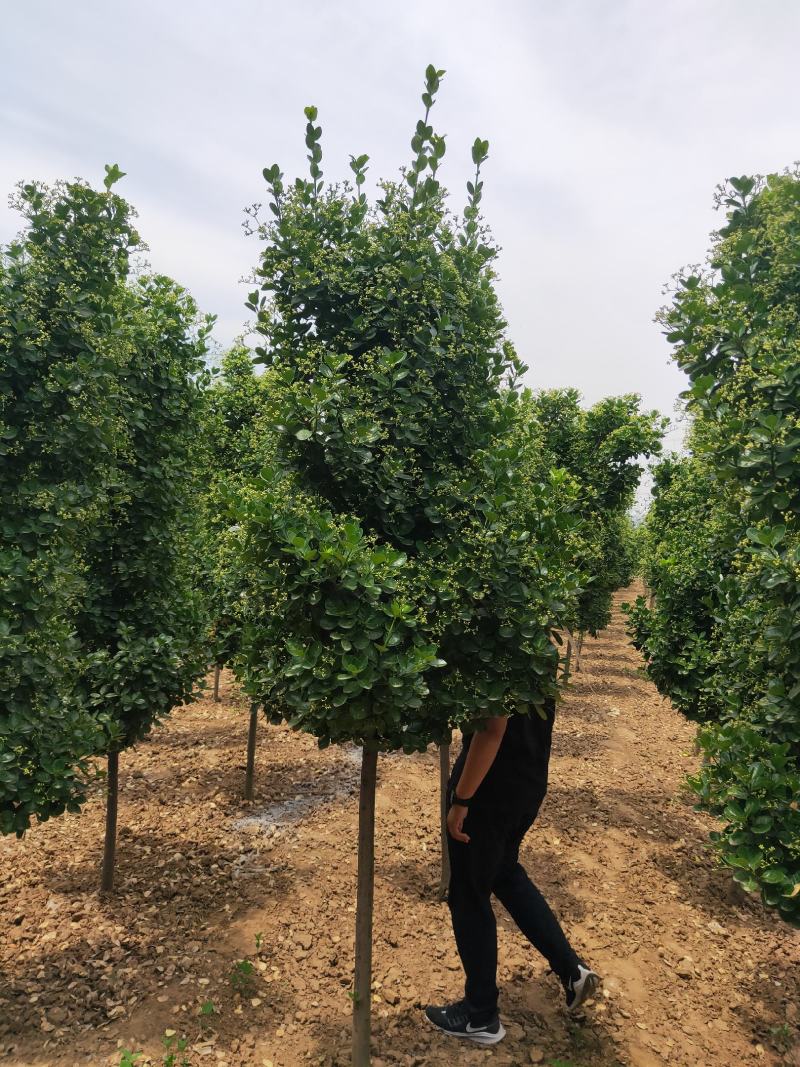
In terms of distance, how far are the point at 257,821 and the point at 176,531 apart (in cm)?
372

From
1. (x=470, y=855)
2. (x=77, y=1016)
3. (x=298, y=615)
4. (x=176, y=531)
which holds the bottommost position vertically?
(x=77, y=1016)

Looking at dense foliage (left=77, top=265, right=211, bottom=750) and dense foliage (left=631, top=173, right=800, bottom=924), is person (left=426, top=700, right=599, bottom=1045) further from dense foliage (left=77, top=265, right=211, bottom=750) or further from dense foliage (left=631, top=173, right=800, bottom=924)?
dense foliage (left=77, top=265, right=211, bottom=750)

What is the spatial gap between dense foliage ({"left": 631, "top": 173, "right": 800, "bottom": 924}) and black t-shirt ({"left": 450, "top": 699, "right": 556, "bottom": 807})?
3.24 feet

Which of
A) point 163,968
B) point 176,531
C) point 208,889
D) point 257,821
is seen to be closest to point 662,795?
point 257,821

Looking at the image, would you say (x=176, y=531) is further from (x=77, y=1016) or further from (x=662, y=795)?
(x=662, y=795)

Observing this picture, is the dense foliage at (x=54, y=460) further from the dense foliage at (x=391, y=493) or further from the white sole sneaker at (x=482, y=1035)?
the white sole sneaker at (x=482, y=1035)

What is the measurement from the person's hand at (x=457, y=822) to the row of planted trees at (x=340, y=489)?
52 centimetres

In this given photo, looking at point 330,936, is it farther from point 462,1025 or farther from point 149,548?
point 149,548

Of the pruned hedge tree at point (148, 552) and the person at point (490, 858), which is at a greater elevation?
the pruned hedge tree at point (148, 552)

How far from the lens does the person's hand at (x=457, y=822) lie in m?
4.14

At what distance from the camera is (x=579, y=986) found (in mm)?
4418

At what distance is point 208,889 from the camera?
6.33m

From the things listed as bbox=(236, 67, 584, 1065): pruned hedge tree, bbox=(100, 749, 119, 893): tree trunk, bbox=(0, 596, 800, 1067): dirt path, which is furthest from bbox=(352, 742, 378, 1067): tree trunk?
bbox=(100, 749, 119, 893): tree trunk

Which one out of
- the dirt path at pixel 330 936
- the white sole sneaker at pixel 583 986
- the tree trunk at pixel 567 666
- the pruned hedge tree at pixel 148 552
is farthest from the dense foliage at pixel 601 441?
the white sole sneaker at pixel 583 986
